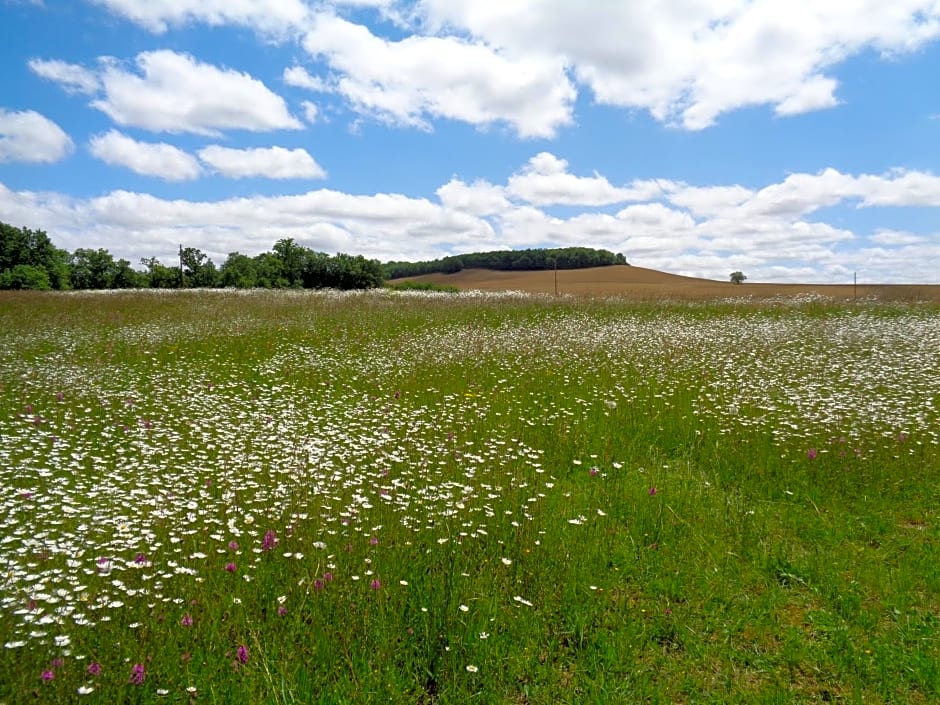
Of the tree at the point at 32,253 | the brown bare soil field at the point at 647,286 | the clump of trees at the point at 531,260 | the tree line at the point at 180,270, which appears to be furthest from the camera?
the clump of trees at the point at 531,260

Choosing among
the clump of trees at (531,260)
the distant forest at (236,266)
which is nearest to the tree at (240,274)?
the distant forest at (236,266)

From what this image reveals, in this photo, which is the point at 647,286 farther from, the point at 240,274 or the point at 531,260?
the point at 240,274

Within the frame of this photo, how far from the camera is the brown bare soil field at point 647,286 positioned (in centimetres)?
3253

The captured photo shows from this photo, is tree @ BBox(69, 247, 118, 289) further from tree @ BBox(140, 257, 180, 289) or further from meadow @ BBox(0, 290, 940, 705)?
meadow @ BBox(0, 290, 940, 705)

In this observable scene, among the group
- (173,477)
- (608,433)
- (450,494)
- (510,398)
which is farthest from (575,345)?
(173,477)

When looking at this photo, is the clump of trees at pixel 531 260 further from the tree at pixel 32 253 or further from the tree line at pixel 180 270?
the tree at pixel 32 253

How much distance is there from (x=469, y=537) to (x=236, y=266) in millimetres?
86159

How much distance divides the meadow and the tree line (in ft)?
194

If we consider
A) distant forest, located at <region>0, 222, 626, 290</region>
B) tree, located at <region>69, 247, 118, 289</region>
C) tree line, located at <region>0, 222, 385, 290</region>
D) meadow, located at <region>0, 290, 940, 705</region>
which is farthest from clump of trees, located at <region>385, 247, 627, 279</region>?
meadow, located at <region>0, 290, 940, 705</region>

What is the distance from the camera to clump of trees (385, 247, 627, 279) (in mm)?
90688

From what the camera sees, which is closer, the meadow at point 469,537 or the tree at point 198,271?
the meadow at point 469,537

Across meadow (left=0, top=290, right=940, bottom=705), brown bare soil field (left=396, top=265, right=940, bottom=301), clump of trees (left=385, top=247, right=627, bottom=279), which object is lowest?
meadow (left=0, top=290, right=940, bottom=705)

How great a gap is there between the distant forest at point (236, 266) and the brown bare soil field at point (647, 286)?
586cm

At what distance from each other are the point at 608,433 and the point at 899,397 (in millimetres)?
5411
